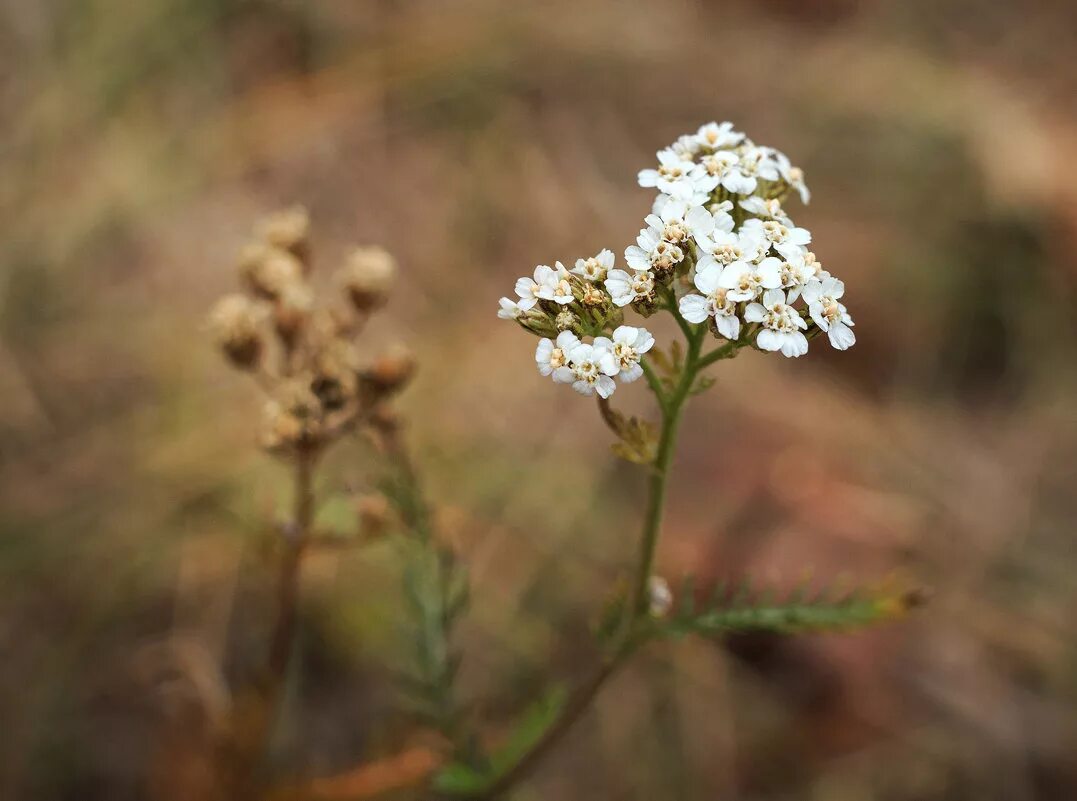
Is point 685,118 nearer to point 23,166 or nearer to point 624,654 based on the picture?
point 23,166

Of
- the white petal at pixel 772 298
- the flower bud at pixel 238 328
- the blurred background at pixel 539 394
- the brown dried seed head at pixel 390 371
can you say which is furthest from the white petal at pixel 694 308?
the blurred background at pixel 539 394

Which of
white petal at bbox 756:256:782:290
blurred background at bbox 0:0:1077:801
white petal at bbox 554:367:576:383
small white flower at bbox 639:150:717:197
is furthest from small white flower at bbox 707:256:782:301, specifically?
blurred background at bbox 0:0:1077:801

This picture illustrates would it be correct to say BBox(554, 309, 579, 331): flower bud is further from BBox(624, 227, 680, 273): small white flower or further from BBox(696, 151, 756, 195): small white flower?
BBox(696, 151, 756, 195): small white flower

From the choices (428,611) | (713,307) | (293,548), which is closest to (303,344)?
(293,548)

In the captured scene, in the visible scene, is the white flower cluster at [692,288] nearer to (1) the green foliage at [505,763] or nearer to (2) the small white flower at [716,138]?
(2) the small white flower at [716,138]

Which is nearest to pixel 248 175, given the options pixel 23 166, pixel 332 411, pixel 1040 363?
pixel 23 166
